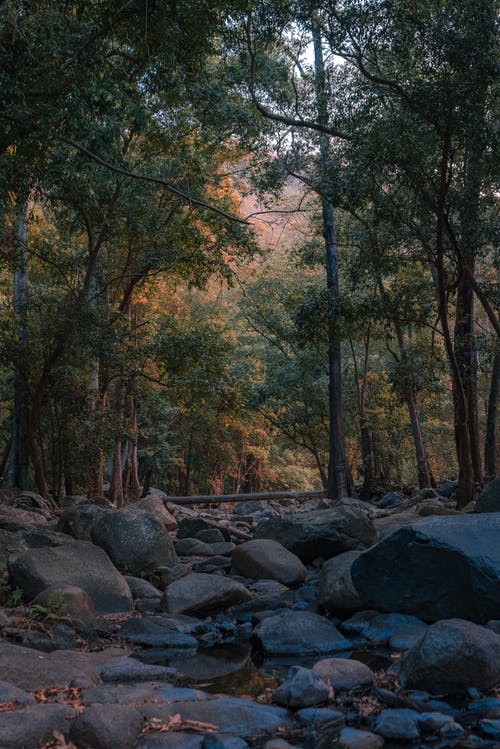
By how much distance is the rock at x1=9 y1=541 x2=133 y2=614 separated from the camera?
6539 mm

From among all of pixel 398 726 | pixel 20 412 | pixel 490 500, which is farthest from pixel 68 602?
pixel 20 412

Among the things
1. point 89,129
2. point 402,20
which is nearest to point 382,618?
point 89,129

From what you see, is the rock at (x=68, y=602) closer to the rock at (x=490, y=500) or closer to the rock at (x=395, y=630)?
the rock at (x=395, y=630)

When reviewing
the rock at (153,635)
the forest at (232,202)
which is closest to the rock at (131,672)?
the rock at (153,635)

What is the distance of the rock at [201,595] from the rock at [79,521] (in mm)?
2720

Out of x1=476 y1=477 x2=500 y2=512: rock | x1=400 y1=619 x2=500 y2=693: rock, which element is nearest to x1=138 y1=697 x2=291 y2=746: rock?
x1=400 y1=619 x2=500 y2=693: rock

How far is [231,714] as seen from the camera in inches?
157

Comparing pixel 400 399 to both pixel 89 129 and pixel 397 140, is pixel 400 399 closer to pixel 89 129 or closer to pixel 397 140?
pixel 397 140

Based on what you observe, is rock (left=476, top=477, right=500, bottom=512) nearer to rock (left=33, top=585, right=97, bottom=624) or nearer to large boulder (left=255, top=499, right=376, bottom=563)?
large boulder (left=255, top=499, right=376, bottom=563)

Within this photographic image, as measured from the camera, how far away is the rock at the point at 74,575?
6.54 m

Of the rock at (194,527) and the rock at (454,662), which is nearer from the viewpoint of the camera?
the rock at (454,662)

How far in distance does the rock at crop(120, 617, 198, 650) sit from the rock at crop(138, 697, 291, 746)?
66.3 inches

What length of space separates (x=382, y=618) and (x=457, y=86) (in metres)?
7.10

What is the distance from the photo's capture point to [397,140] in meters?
10.3
